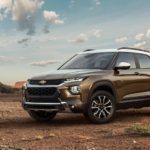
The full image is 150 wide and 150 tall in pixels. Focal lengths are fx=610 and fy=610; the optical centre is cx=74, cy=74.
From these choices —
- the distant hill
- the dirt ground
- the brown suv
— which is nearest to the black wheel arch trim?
the brown suv

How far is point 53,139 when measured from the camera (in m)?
11.5

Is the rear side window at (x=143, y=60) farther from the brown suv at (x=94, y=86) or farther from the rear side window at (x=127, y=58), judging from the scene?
the rear side window at (x=127, y=58)

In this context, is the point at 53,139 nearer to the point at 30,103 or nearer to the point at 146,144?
the point at 146,144

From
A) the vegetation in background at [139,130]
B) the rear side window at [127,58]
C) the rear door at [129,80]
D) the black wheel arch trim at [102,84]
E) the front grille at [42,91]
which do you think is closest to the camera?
the vegetation in background at [139,130]

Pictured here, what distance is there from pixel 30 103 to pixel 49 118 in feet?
4.85

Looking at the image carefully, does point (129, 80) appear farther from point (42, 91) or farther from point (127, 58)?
point (42, 91)

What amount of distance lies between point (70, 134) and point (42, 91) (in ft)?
6.83

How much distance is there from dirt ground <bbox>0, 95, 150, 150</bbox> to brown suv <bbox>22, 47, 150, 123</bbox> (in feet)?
1.37

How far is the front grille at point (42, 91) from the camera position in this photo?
45.4ft

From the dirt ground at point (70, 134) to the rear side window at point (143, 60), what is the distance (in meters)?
1.36

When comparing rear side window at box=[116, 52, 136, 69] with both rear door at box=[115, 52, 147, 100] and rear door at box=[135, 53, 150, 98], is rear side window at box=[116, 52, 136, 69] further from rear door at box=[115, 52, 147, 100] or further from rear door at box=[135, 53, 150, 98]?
rear door at box=[135, 53, 150, 98]

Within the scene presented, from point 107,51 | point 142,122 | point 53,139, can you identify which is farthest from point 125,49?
point 53,139

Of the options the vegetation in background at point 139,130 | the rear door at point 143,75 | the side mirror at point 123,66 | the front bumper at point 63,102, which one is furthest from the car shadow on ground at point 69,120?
the vegetation in background at point 139,130

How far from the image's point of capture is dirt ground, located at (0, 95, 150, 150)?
411 inches
